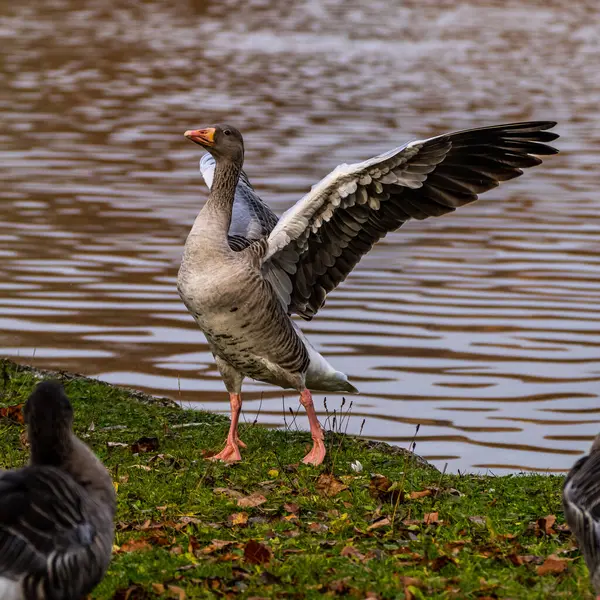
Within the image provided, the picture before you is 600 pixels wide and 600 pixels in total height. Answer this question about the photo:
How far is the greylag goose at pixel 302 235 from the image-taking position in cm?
923

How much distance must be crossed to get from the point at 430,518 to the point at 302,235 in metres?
2.87

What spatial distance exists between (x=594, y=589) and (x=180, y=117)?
2417 centimetres

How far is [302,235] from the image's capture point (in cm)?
974

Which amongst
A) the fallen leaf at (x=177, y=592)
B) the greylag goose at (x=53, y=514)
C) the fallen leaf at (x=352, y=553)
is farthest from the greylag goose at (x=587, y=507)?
Answer: the greylag goose at (x=53, y=514)

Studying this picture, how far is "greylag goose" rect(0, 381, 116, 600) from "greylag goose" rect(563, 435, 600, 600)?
2.22 m

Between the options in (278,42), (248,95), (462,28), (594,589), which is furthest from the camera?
(462,28)

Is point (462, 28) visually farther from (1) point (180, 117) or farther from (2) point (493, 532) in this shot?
(2) point (493, 532)

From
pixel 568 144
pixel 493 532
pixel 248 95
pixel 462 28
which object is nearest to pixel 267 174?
pixel 568 144

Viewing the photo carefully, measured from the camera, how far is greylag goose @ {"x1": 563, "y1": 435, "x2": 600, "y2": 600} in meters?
5.63

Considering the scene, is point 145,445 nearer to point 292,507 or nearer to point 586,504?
point 292,507

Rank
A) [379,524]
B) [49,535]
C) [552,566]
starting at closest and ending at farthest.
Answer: [49,535], [552,566], [379,524]

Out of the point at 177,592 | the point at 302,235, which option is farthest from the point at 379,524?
the point at 302,235

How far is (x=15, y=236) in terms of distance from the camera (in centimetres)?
1838

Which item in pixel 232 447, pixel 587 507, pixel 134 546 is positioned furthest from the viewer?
pixel 232 447
